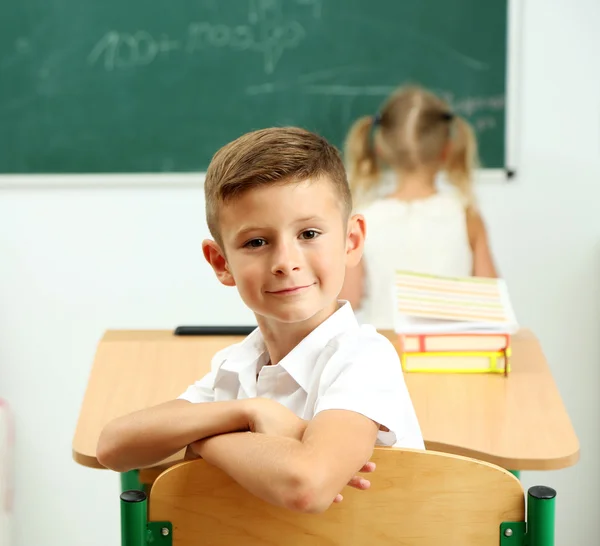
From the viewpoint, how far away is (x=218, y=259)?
1.39m

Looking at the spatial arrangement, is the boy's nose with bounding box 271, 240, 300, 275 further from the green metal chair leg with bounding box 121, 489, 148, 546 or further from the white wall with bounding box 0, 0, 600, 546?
the white wall with bounding box 0, 0, 600, 546

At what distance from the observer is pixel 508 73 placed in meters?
3.22

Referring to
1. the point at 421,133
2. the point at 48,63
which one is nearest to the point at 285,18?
the point at 421,133

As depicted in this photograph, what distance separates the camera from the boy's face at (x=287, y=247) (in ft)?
4.01

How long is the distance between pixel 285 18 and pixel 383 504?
2429 millimetres

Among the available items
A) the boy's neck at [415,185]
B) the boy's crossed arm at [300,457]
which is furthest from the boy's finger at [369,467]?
the boy's neck at [415,185]

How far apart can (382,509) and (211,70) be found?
2.41 m

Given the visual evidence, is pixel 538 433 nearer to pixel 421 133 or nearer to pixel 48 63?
pixel 421 133

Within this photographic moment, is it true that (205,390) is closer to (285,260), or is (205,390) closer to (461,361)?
(285,260)

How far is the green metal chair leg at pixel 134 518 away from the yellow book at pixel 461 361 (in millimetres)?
840

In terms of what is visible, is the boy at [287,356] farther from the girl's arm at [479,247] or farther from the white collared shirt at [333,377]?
the girl's arm at [479,247]

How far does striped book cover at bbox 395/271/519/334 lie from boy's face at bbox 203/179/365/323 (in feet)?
1.99

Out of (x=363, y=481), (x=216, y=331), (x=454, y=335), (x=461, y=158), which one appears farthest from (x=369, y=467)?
(x=461, y=158)

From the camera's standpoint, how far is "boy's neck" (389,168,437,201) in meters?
3.09
